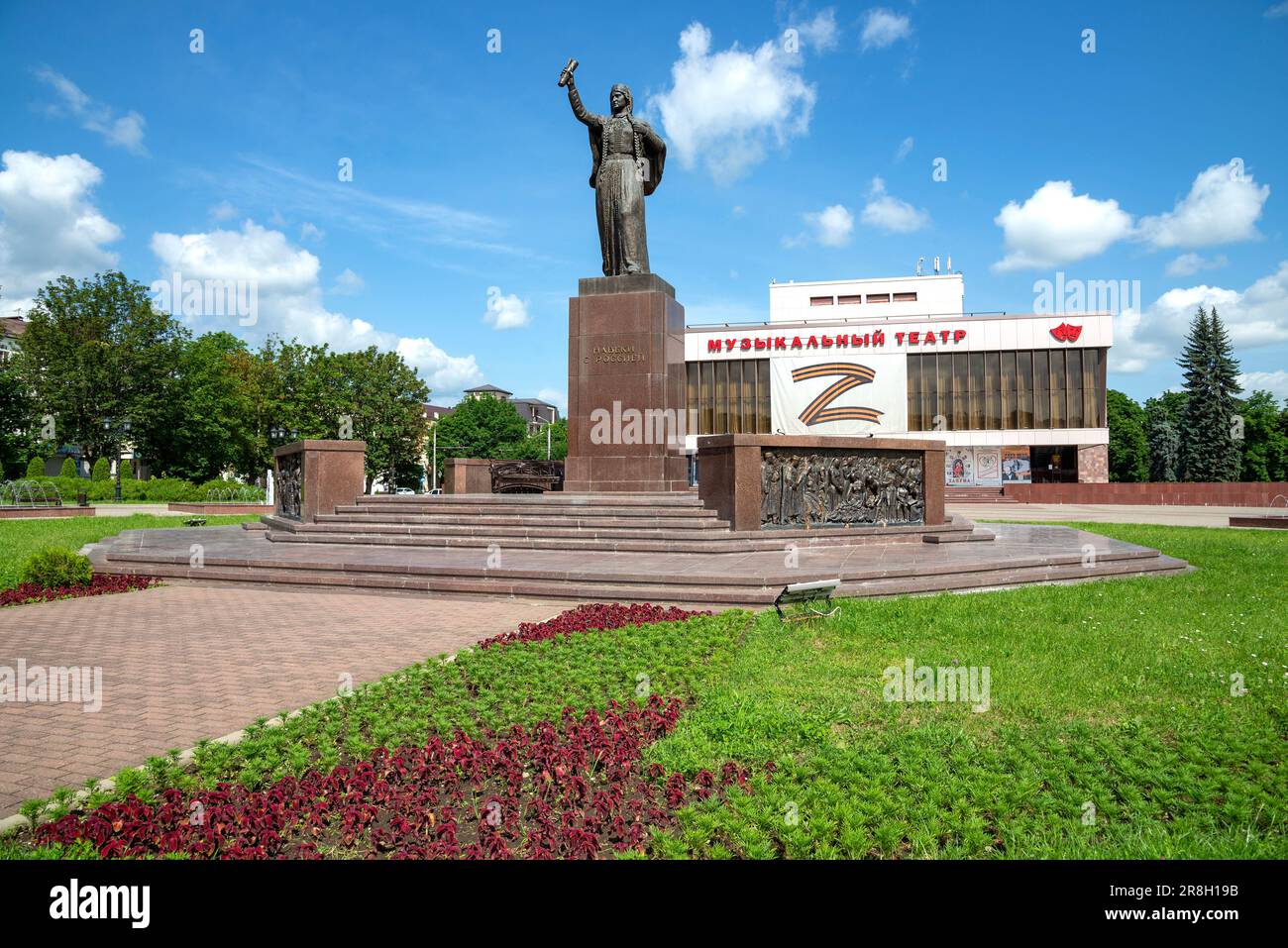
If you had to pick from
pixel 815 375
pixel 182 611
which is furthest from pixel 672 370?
pixel 815 375

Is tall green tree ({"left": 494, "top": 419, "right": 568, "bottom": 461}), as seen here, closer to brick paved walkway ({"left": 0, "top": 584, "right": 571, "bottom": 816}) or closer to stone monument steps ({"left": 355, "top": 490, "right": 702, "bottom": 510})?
stone monument steps ({"left": 355, "top": 490, "right": 702, "bottom": 510})

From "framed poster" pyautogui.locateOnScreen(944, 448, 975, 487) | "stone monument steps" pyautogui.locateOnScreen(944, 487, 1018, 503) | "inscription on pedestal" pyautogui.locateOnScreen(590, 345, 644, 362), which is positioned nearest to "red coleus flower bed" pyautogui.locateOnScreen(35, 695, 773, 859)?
"inscription on pedestal" pyautogui.locateOnScreen(590, 345, 644, 362)

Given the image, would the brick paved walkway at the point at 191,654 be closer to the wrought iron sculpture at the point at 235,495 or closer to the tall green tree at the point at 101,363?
the wrought iron sculpture at the point at 235,495

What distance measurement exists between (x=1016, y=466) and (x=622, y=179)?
4425cm

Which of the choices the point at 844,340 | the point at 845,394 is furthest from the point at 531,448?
the point at 844,340

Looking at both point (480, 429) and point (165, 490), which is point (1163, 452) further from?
point (165, 490)

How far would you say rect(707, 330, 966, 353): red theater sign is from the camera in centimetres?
5272

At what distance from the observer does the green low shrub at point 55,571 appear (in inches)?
418

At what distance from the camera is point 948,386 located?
5266 cm

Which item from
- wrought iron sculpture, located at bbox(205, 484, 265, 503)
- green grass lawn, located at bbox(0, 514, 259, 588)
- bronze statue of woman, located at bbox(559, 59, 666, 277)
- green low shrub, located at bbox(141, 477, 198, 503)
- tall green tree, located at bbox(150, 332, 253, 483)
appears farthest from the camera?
tall green tree, located at bbox(150, 332, 253, 483)

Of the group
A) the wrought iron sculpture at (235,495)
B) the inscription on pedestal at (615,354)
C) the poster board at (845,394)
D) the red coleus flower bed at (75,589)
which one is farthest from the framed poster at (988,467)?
the red coleus flower bed at (75,589)

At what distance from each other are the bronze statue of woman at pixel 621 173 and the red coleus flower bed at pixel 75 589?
986 cm

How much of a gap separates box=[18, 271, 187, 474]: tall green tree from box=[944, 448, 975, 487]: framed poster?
48.8 metres

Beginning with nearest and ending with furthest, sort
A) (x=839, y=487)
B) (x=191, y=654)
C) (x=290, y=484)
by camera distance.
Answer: (x=191, y=654) → (x=839, y=487) → (x=290, y=484)
